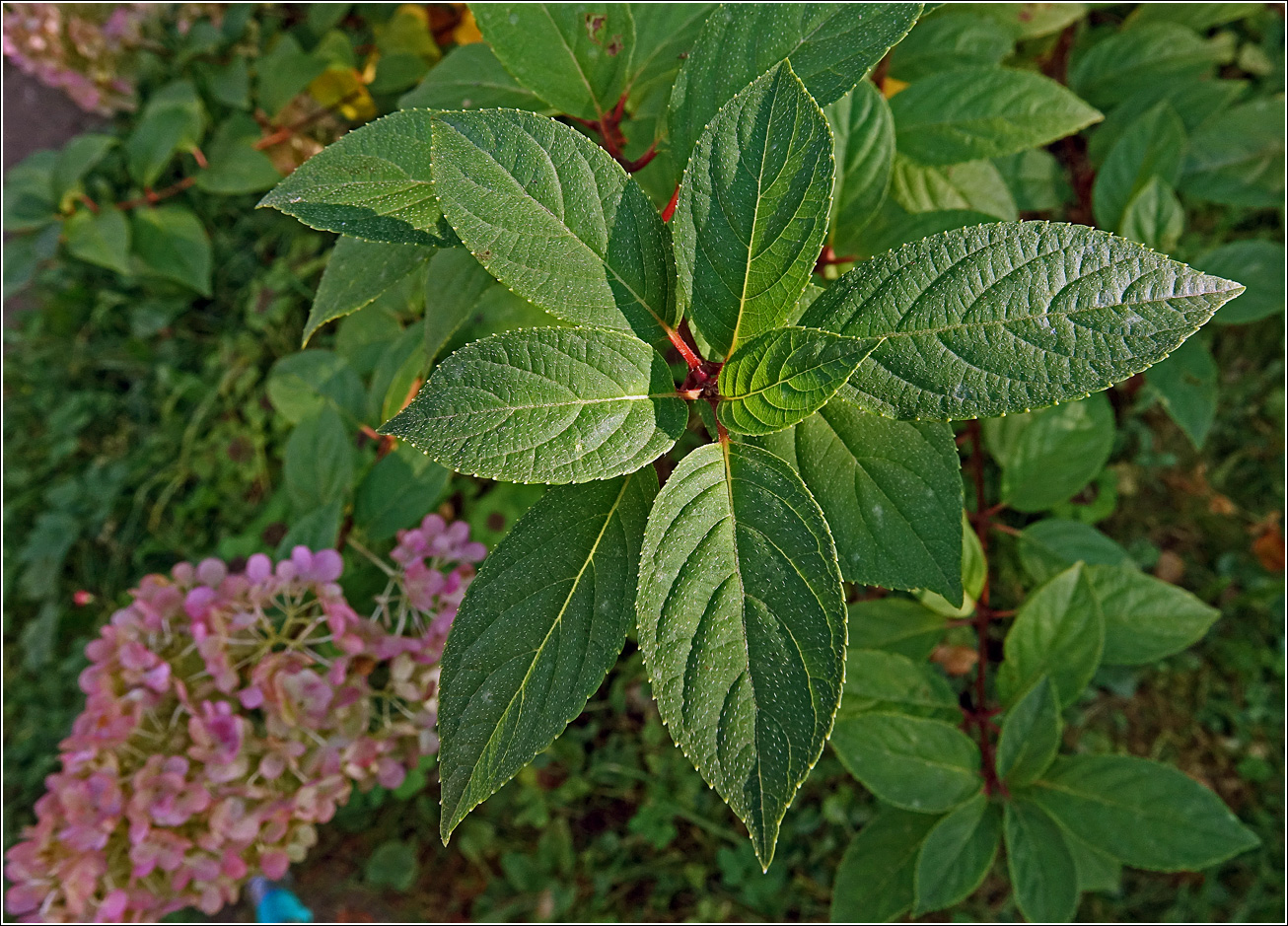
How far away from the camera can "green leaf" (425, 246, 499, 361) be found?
45.3 inches

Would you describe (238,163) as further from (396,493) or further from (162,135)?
(396,493)

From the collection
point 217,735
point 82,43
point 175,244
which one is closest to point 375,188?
point 217,735

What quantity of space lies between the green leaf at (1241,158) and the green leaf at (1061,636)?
103 centimetres

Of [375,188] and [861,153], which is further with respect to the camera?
[861,153]

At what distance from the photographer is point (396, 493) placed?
163 centimetres

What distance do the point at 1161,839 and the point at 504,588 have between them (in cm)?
136

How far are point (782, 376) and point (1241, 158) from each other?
1.71m

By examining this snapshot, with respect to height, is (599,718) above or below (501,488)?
below

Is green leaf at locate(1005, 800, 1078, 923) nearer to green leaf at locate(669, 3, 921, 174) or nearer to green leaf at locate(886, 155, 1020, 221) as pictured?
green leaf at locate(886, 155, 1020, 221)

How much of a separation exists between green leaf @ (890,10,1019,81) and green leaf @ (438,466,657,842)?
1306 millimetres

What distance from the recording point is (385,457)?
5.42 feet

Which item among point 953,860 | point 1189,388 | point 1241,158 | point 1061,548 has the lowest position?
point 953,860

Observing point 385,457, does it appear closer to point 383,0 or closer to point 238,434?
point 238,434

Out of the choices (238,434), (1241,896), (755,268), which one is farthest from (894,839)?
(238,434)
